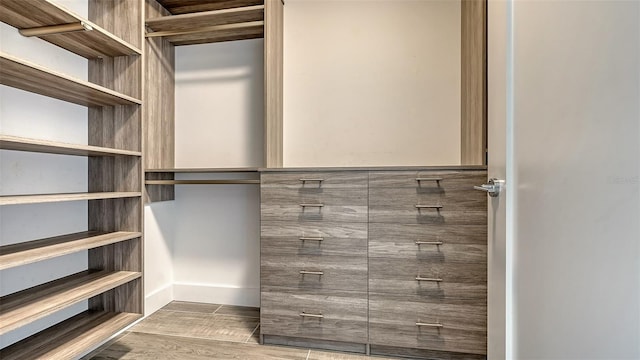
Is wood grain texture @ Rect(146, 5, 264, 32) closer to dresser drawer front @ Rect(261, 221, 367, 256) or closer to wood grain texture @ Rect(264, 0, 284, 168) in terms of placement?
wood grain texture @ Rect(264, 0, 284, 168)

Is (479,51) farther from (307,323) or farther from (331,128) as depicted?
(307,323)

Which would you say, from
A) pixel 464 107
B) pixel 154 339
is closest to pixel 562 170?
pixel 464 107

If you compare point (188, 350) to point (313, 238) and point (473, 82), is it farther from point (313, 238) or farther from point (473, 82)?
point (473, 82)

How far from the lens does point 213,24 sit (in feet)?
6.59

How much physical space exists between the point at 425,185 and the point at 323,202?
0.54 metres

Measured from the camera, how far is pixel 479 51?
5.10 ft

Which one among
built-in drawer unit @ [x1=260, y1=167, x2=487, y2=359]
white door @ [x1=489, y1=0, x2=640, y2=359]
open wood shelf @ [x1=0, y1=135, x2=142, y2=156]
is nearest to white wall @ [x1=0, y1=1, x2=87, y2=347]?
open wood shelf @ [x1=0, y1=135, x2=142, y2=156]

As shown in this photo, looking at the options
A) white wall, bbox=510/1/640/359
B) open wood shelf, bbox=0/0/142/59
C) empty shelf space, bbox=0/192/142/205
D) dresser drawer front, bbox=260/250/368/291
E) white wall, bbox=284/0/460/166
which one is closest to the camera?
white wall, bbox=510/1/640/359

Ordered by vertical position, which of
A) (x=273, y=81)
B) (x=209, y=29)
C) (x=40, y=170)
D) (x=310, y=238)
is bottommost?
(x=310, y=238)

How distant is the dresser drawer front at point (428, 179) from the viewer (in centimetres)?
150

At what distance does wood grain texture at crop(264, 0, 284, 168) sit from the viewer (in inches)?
72.8

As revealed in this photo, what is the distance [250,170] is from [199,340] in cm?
104

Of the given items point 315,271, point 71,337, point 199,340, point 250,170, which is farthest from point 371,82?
point 71,337

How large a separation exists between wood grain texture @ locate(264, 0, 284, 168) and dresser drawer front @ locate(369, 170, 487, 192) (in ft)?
2.25
